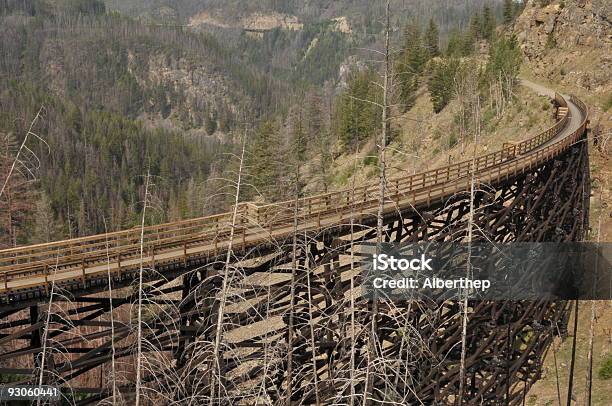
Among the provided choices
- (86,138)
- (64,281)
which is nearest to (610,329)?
(64,281)

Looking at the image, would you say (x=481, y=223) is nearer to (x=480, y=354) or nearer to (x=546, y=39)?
(x=480, y=354)

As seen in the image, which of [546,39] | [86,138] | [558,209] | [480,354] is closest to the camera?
[480,354]

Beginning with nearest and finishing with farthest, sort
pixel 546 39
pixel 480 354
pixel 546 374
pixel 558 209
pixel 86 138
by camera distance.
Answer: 1. pixel 480 354
2. pixel 546 374
3. pixel 558 209
4. pixel 546 39
5. pixel 86 138

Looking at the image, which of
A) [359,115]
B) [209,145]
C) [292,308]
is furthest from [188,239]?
[209,145]

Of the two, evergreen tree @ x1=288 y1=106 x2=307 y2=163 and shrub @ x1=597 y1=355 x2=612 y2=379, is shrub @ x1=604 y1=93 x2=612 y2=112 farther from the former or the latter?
shrub @ x1=597 y1=355 x2=612 y2=379

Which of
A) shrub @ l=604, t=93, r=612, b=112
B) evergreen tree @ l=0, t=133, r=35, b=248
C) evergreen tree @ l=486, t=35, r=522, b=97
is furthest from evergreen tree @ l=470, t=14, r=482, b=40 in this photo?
evergreen tree @ l=0, t=133, r=35, b=248

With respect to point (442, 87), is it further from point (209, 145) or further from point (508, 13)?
point (209, 145)
